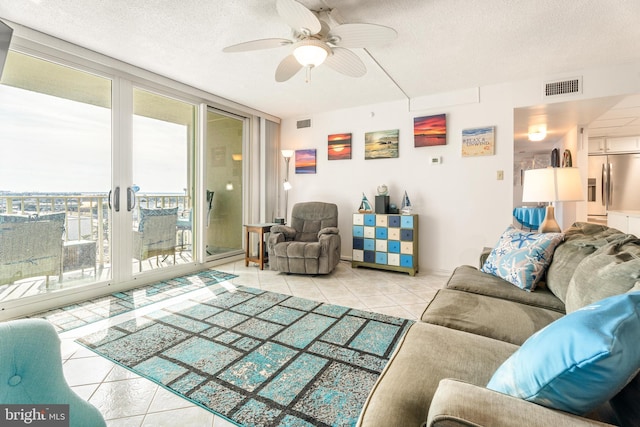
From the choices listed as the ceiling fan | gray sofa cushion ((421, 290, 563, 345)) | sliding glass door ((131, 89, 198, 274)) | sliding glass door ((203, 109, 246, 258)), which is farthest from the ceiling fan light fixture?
sliding glass door ((203, 109, 246, 258))

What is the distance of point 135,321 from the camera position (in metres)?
2.38

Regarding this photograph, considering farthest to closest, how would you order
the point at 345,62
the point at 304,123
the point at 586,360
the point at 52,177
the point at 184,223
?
the point at 304,123
the point at 184,223
the point at 52,177
the point at 345,62
the point at 586,360

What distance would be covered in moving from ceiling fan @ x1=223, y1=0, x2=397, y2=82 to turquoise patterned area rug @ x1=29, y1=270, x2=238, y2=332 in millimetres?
2392

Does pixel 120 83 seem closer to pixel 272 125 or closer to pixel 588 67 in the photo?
pixel 272 125

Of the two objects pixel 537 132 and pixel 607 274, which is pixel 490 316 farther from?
pixel 537 132

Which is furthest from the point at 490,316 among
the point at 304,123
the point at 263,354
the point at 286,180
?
the point at 304,123

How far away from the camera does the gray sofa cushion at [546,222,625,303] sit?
1609 mm

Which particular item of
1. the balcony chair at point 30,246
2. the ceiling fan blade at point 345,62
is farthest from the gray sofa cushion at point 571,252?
the balcony chair at point 30,246

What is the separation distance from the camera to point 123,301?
2.83m

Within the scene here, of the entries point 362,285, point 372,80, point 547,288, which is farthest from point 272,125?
point 547,288

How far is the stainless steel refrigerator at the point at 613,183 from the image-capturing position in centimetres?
517

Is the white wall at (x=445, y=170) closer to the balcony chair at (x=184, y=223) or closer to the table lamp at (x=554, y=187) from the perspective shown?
the table lamp at (x=554, y=187)

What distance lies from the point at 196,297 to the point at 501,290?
8.69 ft

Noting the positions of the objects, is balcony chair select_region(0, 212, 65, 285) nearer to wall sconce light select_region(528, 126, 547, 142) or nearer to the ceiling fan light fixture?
the ceiling fan light fixture
